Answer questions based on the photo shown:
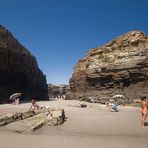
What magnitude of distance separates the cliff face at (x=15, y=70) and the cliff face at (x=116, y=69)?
36.2 feet

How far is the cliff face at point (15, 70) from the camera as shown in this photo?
50719mm

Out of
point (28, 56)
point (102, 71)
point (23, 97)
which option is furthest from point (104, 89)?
point (28, 56)

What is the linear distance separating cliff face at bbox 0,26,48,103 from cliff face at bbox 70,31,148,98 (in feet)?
36.2

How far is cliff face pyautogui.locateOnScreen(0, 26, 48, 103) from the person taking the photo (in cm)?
5072

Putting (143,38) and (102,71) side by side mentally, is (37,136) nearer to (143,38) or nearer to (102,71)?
(102,71)

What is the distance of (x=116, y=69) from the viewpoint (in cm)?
4762

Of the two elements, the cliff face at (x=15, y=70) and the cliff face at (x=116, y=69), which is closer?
the cliff face at (x=116, y=69)

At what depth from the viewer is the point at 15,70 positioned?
184ft

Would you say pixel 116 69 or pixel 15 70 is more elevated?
pixel 15 70

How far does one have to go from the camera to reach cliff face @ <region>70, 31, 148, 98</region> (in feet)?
145

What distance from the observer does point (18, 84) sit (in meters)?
57.2

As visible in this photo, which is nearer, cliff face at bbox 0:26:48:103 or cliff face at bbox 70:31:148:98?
cliff face at bbox 70:31:148:98

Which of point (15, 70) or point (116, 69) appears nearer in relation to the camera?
point (116, 69)

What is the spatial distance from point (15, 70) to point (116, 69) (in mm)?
21406
